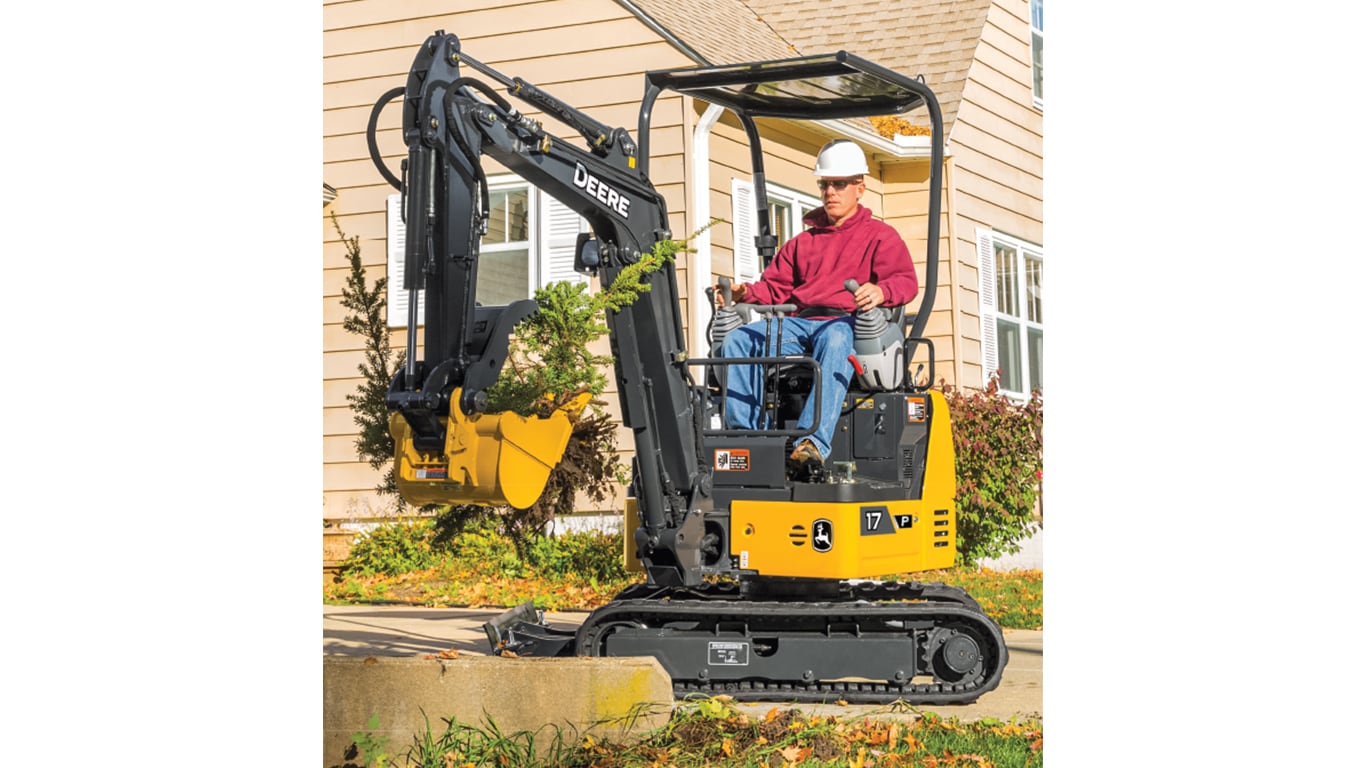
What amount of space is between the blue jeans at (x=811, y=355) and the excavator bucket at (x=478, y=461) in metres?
0.99

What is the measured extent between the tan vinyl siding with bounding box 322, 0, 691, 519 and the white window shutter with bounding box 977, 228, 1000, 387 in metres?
1.86

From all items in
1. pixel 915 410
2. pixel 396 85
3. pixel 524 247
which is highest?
pixel 396 85

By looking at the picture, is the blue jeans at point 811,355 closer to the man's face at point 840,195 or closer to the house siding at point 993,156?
the man's face at point 840,195

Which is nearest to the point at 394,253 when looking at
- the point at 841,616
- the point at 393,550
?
the point at 393,550

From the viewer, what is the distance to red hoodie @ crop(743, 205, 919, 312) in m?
5.64

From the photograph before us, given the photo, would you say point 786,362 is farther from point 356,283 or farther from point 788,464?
point 356,283

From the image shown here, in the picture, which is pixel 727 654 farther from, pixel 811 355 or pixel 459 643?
pixel 459 643

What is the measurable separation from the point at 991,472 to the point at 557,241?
8.01 ft

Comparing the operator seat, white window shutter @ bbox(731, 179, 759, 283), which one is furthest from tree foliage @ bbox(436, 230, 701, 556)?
white window shutter @ bbox(731, 179, 759, 283)

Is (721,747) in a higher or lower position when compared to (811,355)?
lower

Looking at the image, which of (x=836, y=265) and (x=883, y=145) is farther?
(x=883, y=145)

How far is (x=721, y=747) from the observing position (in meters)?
4.62

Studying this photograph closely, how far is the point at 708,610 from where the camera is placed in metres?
5.74
